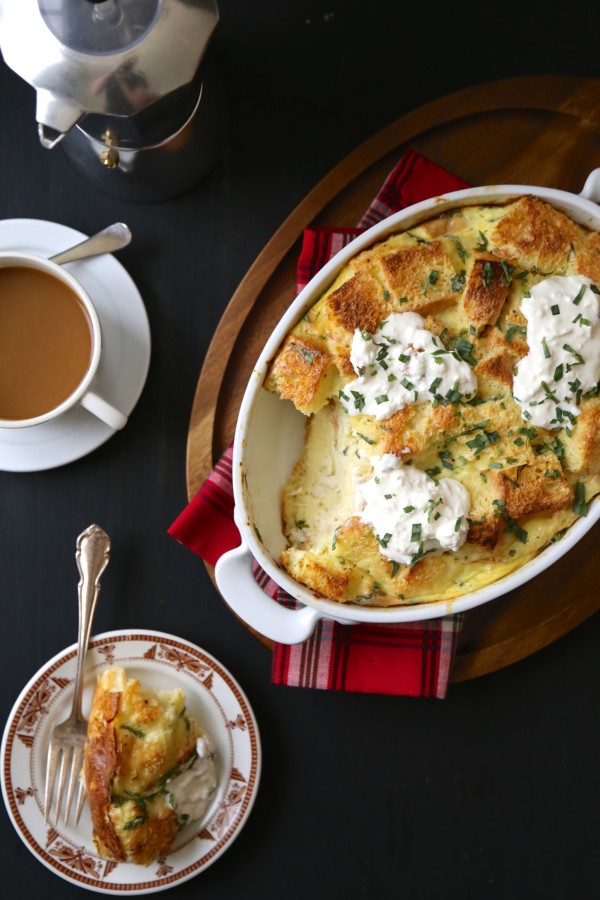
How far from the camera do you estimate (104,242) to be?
105 inches

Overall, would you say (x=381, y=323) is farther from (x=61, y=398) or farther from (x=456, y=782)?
(x=456, y=782)

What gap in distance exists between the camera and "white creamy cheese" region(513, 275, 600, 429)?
84.7 inches

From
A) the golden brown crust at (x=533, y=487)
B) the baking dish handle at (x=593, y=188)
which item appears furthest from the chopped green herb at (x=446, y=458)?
the baking dish handle at (x=593, y=188)

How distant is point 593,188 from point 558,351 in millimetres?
463

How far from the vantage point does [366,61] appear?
9.12 ft

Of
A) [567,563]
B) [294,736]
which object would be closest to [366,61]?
[567,563]

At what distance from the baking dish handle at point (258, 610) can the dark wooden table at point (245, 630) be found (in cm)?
49

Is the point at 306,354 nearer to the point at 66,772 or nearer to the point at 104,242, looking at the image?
the point at 104,242

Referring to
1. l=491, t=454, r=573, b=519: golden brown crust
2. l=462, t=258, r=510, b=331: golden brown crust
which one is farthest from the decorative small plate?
l=462, t=258, r=510, b=331: golden brown crust

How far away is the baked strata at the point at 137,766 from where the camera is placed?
8.43ft

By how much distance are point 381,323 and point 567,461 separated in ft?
1.92

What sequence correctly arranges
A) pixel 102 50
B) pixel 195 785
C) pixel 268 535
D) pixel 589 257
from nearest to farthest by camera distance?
pixel 102 50
pixel 589 257
pixel 268 535
pixel 195 785

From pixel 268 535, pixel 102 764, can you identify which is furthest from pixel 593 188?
pixel 102 764

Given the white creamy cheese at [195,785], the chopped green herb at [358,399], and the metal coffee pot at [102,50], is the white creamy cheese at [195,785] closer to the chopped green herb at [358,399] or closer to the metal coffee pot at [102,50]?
the chopped green herb at [358,399]
